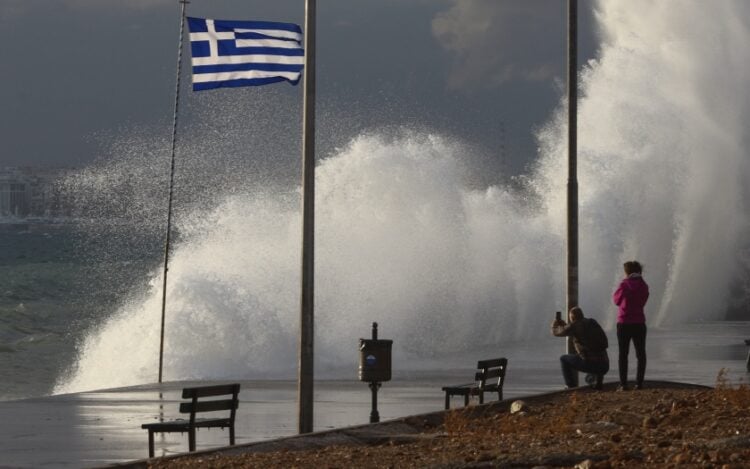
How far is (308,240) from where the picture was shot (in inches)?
748

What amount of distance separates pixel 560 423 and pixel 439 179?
34571mm

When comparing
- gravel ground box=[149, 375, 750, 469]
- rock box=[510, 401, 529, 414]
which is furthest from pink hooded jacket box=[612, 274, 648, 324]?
rock box=[510, 401, 529, 414]

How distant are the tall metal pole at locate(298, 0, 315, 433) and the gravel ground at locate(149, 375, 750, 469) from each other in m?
1.52

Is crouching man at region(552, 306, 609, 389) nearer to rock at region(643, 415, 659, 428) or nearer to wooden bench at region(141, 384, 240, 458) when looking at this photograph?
rock at region(643, 415, 659, 428)

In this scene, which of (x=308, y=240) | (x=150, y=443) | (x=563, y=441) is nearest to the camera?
(x=563, y=441)

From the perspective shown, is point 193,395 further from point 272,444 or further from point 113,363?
point 113,363

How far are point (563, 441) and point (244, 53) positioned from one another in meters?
7.54

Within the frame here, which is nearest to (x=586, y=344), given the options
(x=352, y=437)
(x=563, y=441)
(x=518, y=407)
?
(x=518, y=407)

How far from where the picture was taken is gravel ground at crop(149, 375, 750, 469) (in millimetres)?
13961

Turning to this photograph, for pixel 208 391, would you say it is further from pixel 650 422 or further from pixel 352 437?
pixel 650 422

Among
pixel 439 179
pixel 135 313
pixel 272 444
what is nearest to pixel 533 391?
pixel 272 444

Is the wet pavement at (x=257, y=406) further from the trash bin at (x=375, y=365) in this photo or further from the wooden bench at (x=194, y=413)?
the trash bin at (x=375, y=365)

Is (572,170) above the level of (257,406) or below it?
above

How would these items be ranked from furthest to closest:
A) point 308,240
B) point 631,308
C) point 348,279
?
point 348,279, point 631,308, point 308,240
